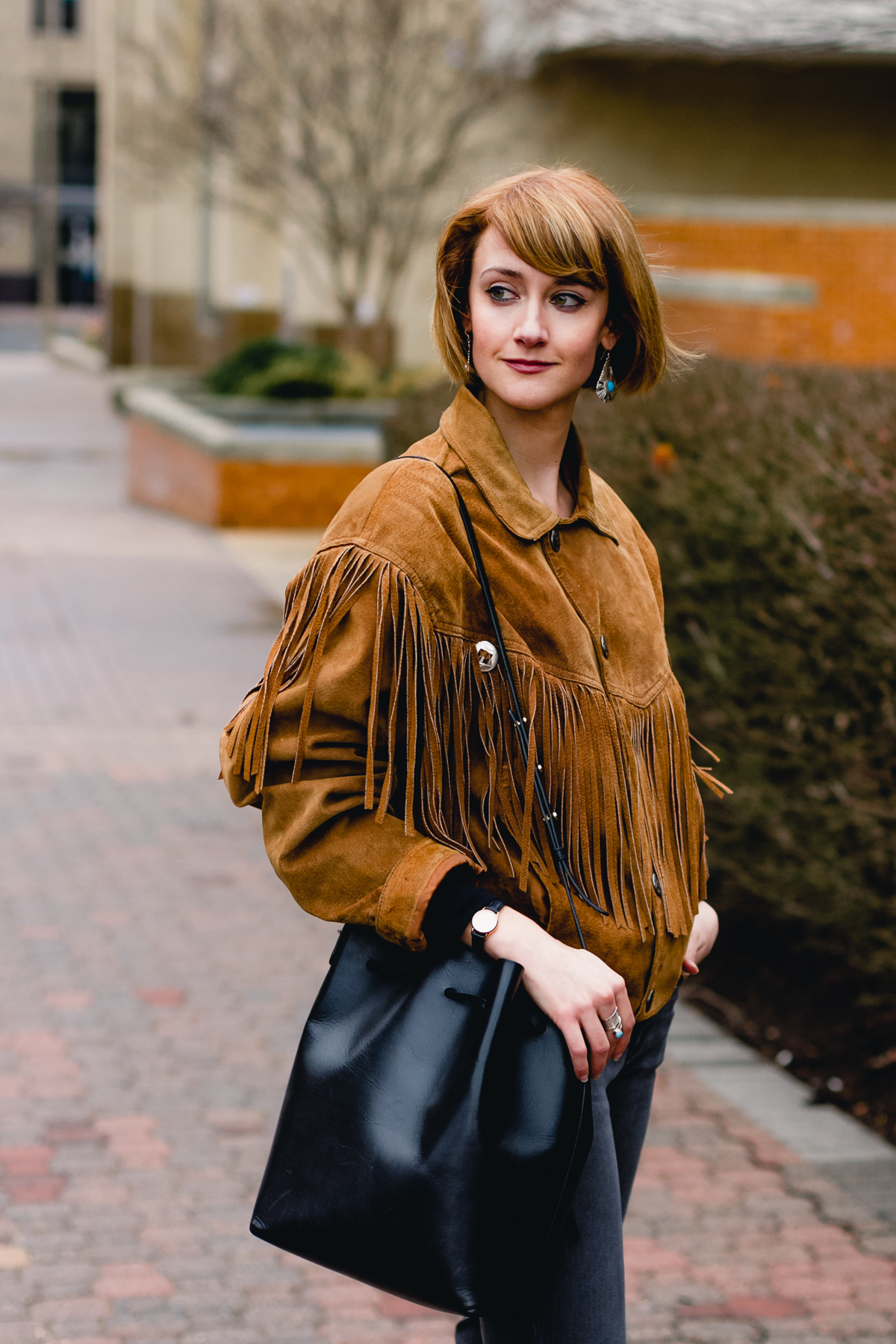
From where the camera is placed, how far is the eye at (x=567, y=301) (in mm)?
2047

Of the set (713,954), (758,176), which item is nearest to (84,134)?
(758,176)

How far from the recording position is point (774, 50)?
569 inches

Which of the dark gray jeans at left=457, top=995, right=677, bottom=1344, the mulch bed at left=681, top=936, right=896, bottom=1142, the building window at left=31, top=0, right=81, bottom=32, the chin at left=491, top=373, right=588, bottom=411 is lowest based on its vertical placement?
the mulch bed at left=681, top=936, right=896, bottom=1142

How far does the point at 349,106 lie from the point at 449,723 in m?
15.5

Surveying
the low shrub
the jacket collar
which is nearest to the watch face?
the jacket collar

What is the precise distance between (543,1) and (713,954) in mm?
10349

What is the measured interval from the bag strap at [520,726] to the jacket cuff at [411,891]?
14cm

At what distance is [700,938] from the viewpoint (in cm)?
231

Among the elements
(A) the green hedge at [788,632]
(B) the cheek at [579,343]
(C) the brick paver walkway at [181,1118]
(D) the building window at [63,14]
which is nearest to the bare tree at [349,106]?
(C) the brick paver walkway at [181,1118]

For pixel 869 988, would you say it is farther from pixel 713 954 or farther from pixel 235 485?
pixel 235 485

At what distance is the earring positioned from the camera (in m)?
2.20

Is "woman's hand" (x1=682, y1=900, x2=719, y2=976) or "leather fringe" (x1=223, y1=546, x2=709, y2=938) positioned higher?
"leather fringe" (x1=223, y1=546, x2=709, y2=938)

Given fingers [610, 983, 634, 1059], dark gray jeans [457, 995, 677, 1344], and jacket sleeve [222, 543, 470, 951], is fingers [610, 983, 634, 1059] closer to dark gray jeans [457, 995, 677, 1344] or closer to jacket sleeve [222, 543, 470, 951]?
dark gray jeans [457, 995, 677, 1344]

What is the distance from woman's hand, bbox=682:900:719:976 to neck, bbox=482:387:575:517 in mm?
587
